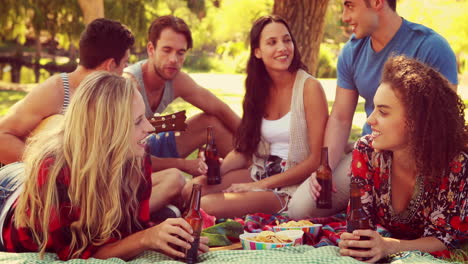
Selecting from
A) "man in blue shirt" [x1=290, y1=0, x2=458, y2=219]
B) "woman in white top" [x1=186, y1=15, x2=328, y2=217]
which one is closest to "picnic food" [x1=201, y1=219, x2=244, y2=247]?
"woman in white top" [x1=186, y1=15, x2=328, y2=217]

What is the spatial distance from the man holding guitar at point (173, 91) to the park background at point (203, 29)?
3.04 metres

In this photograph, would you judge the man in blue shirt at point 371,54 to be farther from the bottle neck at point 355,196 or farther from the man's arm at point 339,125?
the bottle neck at point 355,196

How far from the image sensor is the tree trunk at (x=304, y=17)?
28.4 feet

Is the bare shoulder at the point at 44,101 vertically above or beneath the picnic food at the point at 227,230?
above

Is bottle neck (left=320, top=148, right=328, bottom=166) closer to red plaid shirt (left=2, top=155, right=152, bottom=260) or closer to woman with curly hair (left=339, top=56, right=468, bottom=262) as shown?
woman with curly hair (left=339, top=56, right=468, bottom=262)

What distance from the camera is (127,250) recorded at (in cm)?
327

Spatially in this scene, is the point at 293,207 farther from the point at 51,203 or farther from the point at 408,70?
the point at 51,203

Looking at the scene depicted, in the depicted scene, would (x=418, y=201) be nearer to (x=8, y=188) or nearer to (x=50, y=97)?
(x=8, y=188)

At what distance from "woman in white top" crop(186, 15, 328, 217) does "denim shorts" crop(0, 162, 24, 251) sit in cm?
167

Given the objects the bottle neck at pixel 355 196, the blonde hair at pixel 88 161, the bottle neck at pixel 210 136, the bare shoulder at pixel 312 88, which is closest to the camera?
the blonde hair at pixel 88 161

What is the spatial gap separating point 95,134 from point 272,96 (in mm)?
2552

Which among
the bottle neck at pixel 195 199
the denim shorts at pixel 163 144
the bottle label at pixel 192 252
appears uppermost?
the bottle neck at pixel 195 199

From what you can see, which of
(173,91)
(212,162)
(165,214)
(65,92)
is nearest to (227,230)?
(165,214)

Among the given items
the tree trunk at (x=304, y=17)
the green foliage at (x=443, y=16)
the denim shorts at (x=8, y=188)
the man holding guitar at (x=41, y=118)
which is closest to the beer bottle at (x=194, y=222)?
the denim shorts at (x=8, y=188)
